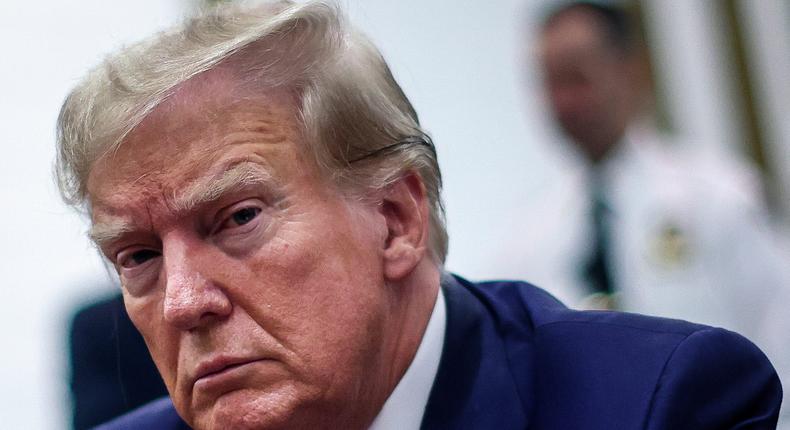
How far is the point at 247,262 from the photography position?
1.83 metres

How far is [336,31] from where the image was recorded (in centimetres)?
204

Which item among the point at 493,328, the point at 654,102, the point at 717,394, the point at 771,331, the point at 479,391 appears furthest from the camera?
the point at 654,102

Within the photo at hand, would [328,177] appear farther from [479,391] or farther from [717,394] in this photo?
[717,394]

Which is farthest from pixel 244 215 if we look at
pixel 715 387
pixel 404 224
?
pixel 715 387

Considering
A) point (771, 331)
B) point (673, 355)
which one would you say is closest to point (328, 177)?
point (673, 355)

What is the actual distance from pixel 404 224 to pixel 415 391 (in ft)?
0.97

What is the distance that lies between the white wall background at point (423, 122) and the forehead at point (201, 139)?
104 centimetres

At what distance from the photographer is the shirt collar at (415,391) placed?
2.02 meters

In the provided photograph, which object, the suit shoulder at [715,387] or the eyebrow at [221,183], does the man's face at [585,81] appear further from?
the eyebrow at [221,183]

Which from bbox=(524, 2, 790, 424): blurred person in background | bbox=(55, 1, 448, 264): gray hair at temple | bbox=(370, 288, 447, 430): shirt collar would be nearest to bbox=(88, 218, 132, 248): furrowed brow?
bbox=(55, 1, 448, 264): gray hair at temple

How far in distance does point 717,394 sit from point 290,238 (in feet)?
2.36

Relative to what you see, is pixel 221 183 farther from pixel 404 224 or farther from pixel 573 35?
pixel 573 35

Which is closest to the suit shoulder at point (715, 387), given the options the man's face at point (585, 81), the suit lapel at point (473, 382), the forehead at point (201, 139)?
the suit lapel at point (473, 382)

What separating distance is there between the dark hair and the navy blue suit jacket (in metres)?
1.71
